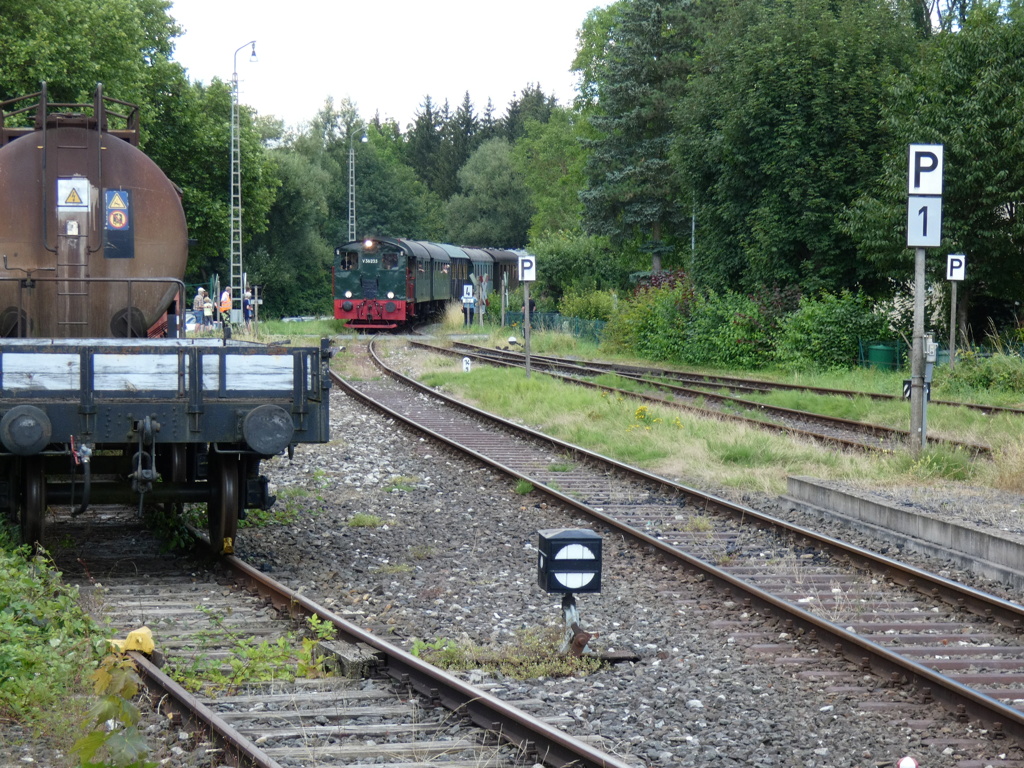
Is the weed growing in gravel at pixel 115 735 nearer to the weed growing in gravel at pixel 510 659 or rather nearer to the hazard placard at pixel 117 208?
the weed growing in gravel at pixel 510 659

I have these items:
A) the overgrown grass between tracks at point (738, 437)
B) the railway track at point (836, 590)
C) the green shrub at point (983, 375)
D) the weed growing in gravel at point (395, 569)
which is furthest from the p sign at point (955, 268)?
the weed growing in gravel at point (395, 569)

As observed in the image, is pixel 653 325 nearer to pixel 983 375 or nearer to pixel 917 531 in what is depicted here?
pixel 983 375

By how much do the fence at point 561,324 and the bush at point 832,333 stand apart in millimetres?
10319

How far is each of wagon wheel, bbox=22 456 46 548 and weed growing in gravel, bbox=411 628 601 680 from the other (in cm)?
332

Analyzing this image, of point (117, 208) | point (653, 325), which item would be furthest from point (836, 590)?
point (653, 325)

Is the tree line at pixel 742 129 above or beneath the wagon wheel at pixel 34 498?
above

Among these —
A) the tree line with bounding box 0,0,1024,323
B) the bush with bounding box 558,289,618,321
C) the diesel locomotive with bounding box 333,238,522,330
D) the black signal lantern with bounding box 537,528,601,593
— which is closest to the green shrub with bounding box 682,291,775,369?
the tree line with bounding box 0,0,1024,323

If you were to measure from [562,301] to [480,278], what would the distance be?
7.39 meters

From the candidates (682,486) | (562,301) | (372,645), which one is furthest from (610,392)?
(562,301)

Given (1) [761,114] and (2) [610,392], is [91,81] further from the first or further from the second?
(2) [610,392]

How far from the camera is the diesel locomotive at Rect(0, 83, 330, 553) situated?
792cm

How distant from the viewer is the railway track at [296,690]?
5.07 m

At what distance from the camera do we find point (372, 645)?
6.48 metres

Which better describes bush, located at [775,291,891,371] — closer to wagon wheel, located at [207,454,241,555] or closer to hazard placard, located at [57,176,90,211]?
hazard placard, located at [57,176,90,211]
